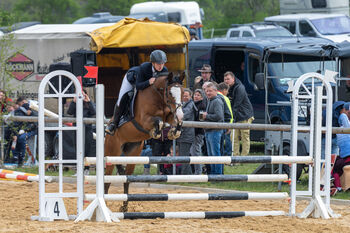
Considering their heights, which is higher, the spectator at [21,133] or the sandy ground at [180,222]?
the spectator at [21,133]

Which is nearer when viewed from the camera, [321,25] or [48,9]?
[321,25]

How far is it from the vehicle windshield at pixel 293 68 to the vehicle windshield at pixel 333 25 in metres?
7.95

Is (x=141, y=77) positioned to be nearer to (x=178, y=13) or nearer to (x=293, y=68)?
(x=293, y=68)

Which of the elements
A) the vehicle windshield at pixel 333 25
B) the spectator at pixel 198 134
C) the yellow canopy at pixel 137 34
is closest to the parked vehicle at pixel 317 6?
the vehicle windshield at pixel 333 25

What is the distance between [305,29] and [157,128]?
55.6 ft

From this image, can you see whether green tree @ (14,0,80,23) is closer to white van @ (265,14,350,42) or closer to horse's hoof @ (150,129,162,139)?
white van @ (265,14,350,42)

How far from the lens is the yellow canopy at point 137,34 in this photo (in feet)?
55.3

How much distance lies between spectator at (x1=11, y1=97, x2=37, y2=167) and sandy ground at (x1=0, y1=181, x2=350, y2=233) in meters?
4.17

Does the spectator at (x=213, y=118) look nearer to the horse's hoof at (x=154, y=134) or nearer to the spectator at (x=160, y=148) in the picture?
the spectator at (x=160, y=148)

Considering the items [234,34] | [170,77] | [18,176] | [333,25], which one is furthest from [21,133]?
[234,34]

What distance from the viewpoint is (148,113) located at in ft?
31.3

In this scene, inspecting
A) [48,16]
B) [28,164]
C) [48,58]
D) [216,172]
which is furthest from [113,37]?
[48,16]

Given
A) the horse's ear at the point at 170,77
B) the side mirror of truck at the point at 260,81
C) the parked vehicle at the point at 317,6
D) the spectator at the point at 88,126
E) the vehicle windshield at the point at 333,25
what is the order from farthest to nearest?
the parked vehicle at the point at 317,6 < the vehicle windshield at the point at 333,25 < the side mirror of truck at the point at 260,81 < the spectator at the point at 88,126 < the horse's ear at the point at 170,77

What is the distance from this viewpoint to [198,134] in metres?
12.7
